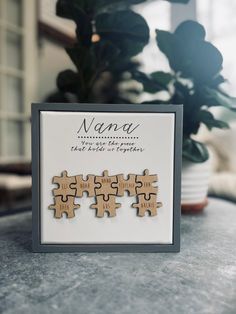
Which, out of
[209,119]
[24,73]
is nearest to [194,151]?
[209,119]

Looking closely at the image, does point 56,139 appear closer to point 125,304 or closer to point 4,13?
point 125,304

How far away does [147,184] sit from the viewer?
0.50 meters

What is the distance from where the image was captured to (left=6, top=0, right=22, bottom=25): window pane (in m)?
2.70

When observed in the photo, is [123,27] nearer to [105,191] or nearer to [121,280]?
[105,191]

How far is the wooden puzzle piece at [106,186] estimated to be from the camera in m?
0.50

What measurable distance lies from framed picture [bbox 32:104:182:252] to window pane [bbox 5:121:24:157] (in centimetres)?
235

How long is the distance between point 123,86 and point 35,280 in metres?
3.07

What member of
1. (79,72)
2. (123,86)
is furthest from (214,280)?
(123,86)

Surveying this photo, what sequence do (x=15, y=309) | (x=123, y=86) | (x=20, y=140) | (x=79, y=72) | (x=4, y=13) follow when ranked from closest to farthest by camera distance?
(x=15, y=309) < (x=79, y=72) < (x=4, y=13) < (x=20, y=140) < (x=123, y=86)

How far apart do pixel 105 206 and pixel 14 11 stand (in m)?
2.77

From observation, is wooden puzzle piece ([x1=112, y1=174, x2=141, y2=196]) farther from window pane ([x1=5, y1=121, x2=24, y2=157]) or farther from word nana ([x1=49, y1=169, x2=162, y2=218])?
window pane ([x1=5, y1=121, x2=24, y2=157])

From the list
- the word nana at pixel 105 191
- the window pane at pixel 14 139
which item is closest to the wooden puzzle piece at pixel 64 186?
the word nana at pixel 105 191

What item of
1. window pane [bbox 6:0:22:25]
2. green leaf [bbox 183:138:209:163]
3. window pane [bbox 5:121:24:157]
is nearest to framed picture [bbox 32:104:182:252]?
green leaf [bbox 183:138:209:163]

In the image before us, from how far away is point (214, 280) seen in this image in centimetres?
41
